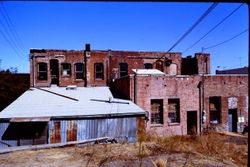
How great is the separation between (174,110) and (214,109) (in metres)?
3.89

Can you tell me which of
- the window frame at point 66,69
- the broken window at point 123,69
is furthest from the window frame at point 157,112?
the window frame at point 66,69

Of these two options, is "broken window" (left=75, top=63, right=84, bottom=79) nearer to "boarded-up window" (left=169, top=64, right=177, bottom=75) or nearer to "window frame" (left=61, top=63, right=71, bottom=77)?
"window frame" (left=61, top=63, right=71, bottom=77)

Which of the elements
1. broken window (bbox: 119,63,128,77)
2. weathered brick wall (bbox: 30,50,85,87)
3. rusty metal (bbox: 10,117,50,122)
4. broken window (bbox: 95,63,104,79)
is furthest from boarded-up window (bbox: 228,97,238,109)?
rusty metal (bbox: 10,117,50,122)

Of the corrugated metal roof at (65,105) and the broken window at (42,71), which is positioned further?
the broken window at (42,71)

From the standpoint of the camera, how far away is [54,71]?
2838cm

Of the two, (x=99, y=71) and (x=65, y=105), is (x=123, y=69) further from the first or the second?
(x=65, y=105)

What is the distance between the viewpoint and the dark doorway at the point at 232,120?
86.9 feet

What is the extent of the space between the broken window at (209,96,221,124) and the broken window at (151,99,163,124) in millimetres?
4769

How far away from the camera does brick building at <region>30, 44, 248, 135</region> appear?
76.7ft

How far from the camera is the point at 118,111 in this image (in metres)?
20.2

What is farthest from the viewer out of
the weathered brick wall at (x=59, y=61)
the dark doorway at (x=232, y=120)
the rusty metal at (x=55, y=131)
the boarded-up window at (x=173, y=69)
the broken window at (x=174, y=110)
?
the boarded-up window at (x=173, y=69)

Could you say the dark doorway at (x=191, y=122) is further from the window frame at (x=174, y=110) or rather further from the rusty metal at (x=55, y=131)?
the rusty metal at (x=55, y=131)

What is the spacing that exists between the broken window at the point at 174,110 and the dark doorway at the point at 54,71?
1064 cm

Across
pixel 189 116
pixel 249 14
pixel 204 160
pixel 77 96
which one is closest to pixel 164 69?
pixel 189 116
